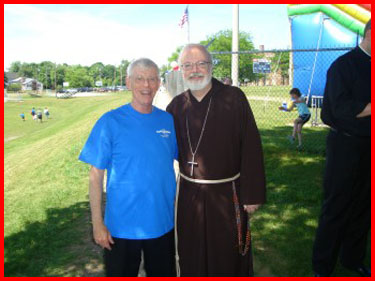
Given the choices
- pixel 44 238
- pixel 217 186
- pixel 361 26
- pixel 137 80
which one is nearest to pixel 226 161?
pixel 217 186

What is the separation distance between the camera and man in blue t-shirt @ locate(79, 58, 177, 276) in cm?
221

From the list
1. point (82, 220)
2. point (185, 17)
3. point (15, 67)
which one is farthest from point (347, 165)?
point (15, 67)

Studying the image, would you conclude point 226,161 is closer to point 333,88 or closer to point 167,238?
point 167,238

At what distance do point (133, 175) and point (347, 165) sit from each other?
1856mm

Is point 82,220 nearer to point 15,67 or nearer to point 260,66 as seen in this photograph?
point 260,66

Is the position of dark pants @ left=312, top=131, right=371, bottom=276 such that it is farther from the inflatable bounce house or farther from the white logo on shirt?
the inflatable bounce house

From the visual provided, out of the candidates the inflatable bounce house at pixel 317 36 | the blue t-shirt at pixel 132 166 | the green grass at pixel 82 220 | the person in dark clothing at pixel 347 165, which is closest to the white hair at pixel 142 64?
the blue t-shirt at pixel 132 166

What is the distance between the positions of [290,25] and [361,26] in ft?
11.4

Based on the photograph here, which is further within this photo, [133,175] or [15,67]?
[15,67]

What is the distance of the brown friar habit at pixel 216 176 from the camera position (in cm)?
254

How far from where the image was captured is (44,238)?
14.3 feet

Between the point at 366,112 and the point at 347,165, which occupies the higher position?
the point at 366,112

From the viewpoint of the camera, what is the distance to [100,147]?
2201mm

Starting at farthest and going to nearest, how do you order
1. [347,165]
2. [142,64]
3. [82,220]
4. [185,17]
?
[185,17] → [82,220] → [347,165] → [142,64]
